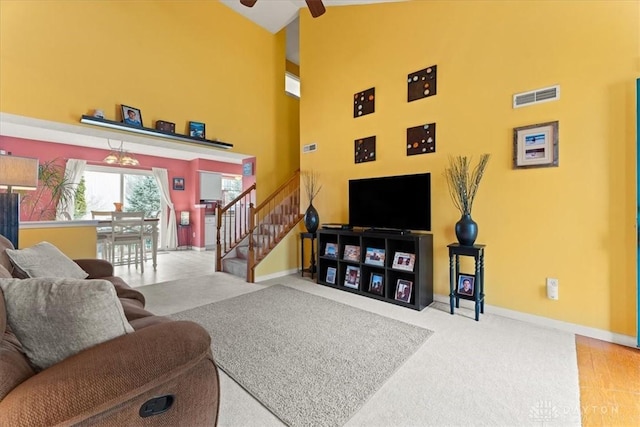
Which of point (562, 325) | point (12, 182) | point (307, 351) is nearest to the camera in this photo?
point (307, 351)

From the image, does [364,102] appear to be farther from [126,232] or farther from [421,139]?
[126,232]

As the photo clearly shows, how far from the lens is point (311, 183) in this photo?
4.72m

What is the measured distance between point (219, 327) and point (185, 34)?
14.0 feet

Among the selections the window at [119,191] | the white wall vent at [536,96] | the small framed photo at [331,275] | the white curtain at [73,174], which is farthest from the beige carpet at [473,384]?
the window at [119,191]

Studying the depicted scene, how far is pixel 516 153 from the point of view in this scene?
8.96 ft

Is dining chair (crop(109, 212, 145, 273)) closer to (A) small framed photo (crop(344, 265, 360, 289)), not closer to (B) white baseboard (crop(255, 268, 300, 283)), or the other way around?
(B) white baseboard (crop(255, 268, 300, 283))

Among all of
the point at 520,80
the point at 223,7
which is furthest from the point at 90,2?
the point at 520,80

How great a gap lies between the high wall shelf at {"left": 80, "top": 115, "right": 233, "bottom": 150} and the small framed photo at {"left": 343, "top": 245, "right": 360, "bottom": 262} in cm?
259

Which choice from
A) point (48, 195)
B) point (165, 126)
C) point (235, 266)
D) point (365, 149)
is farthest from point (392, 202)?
point (48, 195)

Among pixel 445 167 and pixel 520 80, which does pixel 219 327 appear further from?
pixel 520 80

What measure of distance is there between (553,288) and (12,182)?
17.0 feet

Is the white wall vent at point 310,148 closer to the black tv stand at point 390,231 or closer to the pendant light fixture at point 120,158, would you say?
the black tv stand at point 390,231

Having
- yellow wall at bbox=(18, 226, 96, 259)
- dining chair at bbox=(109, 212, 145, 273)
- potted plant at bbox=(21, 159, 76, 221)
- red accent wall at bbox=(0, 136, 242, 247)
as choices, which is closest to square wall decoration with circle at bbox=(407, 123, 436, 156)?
yellow wall at bbox=(18, 226, 96, 259)

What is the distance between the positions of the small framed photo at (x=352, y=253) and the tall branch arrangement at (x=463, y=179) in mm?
1342
